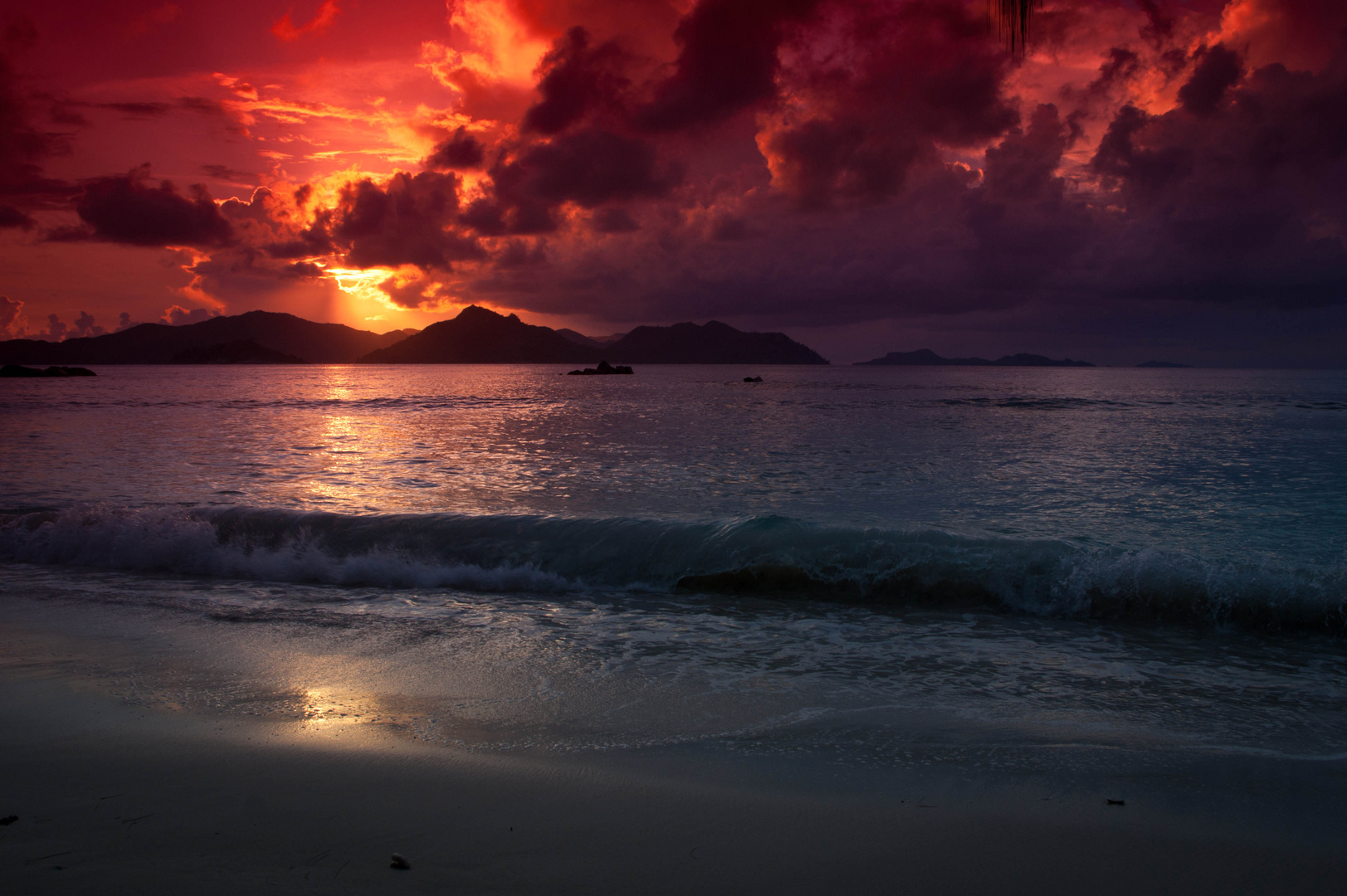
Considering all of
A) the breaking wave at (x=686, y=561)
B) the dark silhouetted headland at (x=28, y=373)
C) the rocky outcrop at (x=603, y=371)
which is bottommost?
the breaking wave at (x=686, y=561)

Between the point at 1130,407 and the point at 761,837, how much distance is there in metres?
59.6

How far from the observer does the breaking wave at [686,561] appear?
8.23m

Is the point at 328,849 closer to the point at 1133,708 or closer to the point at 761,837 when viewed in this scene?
the point at 761,837

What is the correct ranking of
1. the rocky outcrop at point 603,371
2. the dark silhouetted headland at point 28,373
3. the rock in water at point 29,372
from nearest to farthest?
the dark silhouetted headland at point 28,373 < the rock in water at point 29,372 < the rocky outcrop at point 603,371

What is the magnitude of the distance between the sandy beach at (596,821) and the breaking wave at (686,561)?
4.41 meters

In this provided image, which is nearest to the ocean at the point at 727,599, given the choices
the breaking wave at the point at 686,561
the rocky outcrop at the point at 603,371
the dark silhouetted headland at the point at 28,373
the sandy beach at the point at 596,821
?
the breaking wave at the point at 686,561

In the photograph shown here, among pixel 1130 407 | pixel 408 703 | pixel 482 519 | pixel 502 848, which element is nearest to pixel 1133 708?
pixel 502 848

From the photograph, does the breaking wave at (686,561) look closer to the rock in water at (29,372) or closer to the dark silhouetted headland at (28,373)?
the dark silhouetted headland at (28,373)

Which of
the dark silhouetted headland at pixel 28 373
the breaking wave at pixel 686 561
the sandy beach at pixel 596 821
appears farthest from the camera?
the dark silhouetted headland at pixel 28 373

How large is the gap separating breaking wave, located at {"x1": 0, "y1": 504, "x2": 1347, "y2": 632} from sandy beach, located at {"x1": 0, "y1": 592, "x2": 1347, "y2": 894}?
14.5 ft

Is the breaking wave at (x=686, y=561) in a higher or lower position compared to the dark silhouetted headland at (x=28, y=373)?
lower

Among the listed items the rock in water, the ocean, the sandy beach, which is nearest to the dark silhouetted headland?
the rock in water

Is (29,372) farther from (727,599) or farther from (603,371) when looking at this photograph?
(727,599)

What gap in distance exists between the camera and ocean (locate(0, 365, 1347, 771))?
5.09 m
